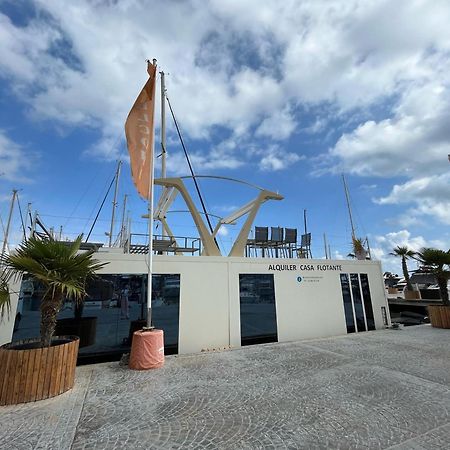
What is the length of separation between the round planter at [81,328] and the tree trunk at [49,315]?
174 cm

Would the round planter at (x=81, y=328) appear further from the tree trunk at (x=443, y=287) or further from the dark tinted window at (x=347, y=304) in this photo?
the tree trunk at (x=443, y=287)

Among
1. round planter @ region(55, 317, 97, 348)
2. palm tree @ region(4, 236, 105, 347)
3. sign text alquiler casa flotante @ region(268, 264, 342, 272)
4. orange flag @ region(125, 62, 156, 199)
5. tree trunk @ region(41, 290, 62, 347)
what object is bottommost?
round planter @ region(55, 317, 97, 348)

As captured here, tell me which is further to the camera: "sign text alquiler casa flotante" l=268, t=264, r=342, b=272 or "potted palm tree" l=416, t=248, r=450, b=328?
→ "potted palm tree" l=416, t=248, r=450, b=328

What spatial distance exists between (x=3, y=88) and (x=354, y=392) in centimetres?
1004

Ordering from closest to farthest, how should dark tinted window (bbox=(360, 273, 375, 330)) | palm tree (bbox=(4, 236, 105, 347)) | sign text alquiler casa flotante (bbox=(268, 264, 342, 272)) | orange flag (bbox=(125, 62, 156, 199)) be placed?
1. palm tree (bbox=(4, 236, 105, 347))
2. orange flag (bbox=(125, 62, 156, 199))
3. sign text alquiler casa flotante (bbox=(268, 264, 342, 272))
4. dark tinted window (bbox=(360, 273, 375, 330))

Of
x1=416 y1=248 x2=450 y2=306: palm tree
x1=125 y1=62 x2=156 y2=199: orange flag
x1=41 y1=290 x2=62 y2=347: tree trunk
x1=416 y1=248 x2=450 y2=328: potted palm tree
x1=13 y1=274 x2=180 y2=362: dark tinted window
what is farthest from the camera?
x1=416 y1=248 x2=450 y2=306: palm tree

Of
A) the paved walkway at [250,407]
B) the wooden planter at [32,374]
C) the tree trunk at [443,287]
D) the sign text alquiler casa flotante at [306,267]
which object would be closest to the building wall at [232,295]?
the sign text alquiler casa flotante at [306,267]

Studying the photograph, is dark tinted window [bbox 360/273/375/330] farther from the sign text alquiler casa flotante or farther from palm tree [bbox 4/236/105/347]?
palm tree [bbox 4/236/105/347]

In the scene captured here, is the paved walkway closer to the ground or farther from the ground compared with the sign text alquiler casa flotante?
closer to the ground

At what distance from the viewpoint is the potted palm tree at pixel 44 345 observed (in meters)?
3.65

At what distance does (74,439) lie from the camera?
272cm

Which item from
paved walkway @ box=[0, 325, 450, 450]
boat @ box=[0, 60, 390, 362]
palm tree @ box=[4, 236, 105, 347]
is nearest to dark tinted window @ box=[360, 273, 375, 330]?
boat @ box=[0, 60, 390, 362]

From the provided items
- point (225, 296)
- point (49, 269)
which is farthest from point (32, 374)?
point (225, 296)

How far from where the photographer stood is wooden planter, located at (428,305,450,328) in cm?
895
